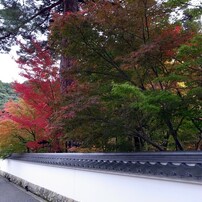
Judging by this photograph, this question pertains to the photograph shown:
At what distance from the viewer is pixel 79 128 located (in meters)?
6.14

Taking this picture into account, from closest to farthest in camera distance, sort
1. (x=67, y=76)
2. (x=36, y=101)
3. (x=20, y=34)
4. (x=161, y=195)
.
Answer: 1. (x=161, y=195)
2. (x=67, y=76)
3. (x=36, y=101)
4. (x=20, y=34)

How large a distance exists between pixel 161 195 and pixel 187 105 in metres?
2.24

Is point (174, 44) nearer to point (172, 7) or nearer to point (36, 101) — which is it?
point (172, 7)

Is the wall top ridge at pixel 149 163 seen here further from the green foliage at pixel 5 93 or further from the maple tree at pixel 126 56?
the green foliage at pixel 5 93

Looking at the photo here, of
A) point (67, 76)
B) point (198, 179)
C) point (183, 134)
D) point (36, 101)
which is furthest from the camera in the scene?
point (36, 101)

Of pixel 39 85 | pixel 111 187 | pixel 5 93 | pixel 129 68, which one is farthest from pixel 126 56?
pixel 5 93

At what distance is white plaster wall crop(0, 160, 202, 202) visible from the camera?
3.67 meters

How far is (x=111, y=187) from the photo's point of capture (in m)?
5.50

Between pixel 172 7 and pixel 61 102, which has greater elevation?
pixel 172 7

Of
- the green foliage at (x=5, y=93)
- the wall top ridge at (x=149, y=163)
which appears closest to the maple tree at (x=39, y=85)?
the wall top ridge at (x=149, y=163)

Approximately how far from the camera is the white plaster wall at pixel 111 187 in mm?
3671

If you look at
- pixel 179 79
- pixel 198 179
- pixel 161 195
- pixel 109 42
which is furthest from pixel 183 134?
pixel 198 179

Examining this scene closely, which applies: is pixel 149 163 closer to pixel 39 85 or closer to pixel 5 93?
pixel 39 85

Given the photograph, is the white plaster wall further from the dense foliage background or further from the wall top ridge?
the dense foliage background
